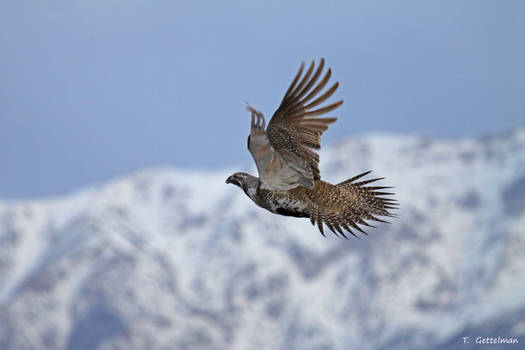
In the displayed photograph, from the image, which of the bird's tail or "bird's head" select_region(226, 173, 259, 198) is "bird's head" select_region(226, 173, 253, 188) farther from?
the bird's tail

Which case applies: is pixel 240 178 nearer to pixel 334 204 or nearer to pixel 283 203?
pixel 283 203

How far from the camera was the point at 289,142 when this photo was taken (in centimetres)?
1591

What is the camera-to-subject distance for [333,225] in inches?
639

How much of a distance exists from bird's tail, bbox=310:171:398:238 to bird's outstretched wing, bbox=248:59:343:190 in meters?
0.65

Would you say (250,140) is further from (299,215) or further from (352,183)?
(352,183)

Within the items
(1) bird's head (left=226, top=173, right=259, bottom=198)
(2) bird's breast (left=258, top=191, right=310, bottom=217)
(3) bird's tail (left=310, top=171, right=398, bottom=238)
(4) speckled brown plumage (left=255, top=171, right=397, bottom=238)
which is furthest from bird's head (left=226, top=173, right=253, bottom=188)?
(3) bird's tail (left=310, top=171, right=398, bottom=238)

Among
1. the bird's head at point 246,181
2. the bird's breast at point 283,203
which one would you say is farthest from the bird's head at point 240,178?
the bird's breast at point 283,203

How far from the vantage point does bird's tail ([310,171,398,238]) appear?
16203mm

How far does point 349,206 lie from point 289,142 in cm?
188

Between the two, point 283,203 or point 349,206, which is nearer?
point 283,203

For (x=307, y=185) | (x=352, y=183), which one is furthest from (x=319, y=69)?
(x=352, y=183)

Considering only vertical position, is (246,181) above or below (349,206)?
above

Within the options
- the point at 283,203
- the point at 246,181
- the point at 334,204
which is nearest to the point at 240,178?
the point at 246,181

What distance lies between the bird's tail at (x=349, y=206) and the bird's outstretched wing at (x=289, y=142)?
0.65 meters
